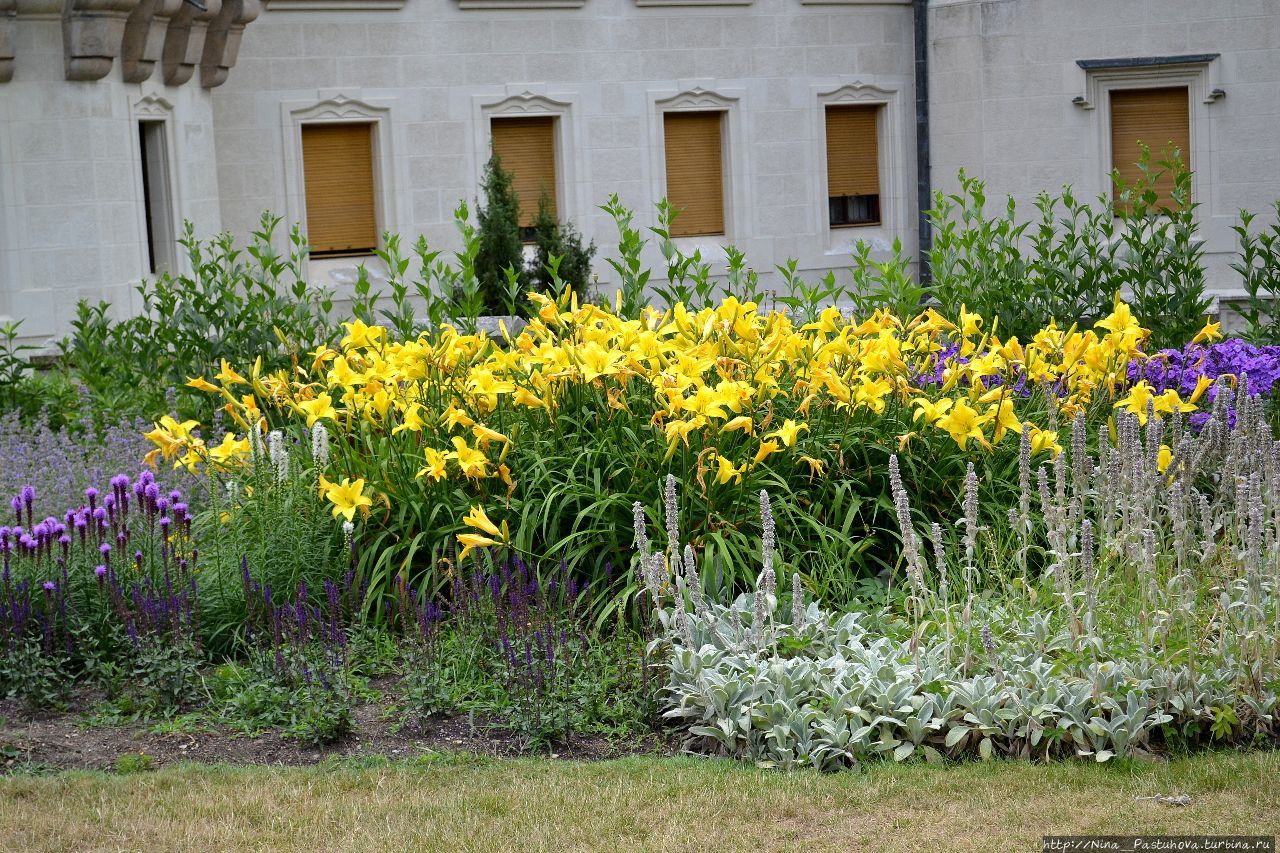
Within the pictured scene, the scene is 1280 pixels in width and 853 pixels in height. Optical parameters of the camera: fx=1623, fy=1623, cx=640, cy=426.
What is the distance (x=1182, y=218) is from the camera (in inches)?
341

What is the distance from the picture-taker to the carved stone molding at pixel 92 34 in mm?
12922

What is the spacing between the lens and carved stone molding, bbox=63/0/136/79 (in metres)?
12.9

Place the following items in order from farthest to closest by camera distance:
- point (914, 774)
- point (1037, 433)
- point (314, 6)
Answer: point (314, 6) < point (1037, 433) < point (914, 774)

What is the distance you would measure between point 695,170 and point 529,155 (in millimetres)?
2013

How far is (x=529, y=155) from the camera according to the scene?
17656 millimetres

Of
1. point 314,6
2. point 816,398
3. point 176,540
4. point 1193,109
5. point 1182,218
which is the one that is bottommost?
point 176,540

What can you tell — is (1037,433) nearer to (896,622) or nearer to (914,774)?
(896,622)

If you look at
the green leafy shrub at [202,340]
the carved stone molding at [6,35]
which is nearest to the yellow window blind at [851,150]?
the carved stone molding at [6,35]

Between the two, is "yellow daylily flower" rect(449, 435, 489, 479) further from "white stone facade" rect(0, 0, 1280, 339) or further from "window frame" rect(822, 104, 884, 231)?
"window frame" rect(822, 104, 884, 231)

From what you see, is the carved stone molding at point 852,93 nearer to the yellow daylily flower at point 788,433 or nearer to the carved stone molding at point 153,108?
the carved stone molding at point 153,108

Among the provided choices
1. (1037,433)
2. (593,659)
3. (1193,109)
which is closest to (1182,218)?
(1037,433)

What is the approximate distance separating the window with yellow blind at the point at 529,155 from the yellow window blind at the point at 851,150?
11.4 ft

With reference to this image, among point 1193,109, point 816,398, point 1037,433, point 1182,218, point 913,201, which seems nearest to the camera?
point 1037,433

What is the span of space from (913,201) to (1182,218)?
1073 cm
